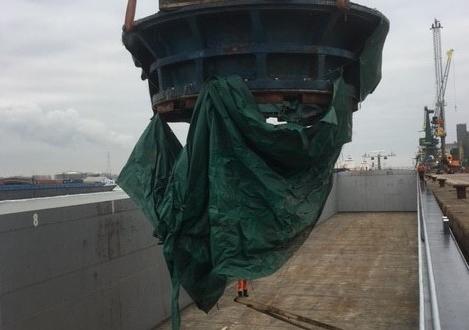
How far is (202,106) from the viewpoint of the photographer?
13.4 feet

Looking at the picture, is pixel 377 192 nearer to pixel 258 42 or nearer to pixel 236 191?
pixel 258 42

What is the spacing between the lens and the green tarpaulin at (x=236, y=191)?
3801 mm

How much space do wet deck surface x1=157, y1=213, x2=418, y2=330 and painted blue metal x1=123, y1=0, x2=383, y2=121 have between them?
14.6 ft

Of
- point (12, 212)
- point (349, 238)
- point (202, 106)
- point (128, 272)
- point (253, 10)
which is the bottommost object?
point (349, 238)

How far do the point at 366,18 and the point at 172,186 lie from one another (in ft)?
7.18

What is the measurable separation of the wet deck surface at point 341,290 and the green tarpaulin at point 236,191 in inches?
153

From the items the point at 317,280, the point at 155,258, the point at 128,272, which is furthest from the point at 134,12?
the point at 317,280

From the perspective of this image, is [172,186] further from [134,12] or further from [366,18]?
[366,18]

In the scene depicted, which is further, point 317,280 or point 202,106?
point 317,280

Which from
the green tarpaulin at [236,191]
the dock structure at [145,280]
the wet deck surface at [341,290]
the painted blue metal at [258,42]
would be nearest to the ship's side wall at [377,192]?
the wet deck surface at [341,290]

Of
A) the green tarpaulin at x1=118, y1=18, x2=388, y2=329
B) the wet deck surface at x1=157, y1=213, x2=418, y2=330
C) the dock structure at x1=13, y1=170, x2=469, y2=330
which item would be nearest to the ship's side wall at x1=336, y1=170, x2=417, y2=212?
the wet deck surface at x1=157, y1=213, x2=418, y2=330

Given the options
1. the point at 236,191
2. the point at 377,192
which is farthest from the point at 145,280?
the point at 377,192

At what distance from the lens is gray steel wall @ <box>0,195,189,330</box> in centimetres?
515

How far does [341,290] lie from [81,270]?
5.46 metres
